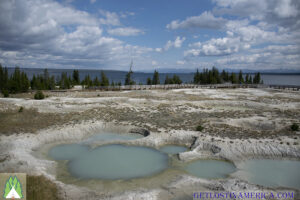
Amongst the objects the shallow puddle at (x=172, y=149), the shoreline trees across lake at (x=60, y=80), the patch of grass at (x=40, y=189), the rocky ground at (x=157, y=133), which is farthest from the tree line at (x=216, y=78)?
the patch of grass at (x=40, y=189)

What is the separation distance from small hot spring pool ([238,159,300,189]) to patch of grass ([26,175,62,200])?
14.5 meters

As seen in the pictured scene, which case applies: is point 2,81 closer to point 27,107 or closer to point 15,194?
point 27,107

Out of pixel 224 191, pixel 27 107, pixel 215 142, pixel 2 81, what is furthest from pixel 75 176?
pixel 2 81

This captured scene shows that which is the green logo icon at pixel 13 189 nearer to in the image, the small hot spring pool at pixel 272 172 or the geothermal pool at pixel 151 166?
the geothermal pool at pixel 151 166

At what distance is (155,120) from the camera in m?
30.5

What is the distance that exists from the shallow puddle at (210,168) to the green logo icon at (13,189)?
1280 centimetres

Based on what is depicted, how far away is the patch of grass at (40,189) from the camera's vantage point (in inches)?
A: 520

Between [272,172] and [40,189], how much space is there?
18.7 meters

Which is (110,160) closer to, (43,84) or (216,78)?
(43,84)

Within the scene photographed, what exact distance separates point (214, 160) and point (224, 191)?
5.80 m

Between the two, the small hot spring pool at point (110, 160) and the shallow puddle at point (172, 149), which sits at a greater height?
the shallow puddle at point (172, 149)

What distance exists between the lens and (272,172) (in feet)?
56.4

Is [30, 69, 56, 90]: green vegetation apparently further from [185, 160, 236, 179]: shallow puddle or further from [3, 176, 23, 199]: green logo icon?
[185, 160, 236, 179]: shallow puddle

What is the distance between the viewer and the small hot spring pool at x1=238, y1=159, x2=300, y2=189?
611 inches
